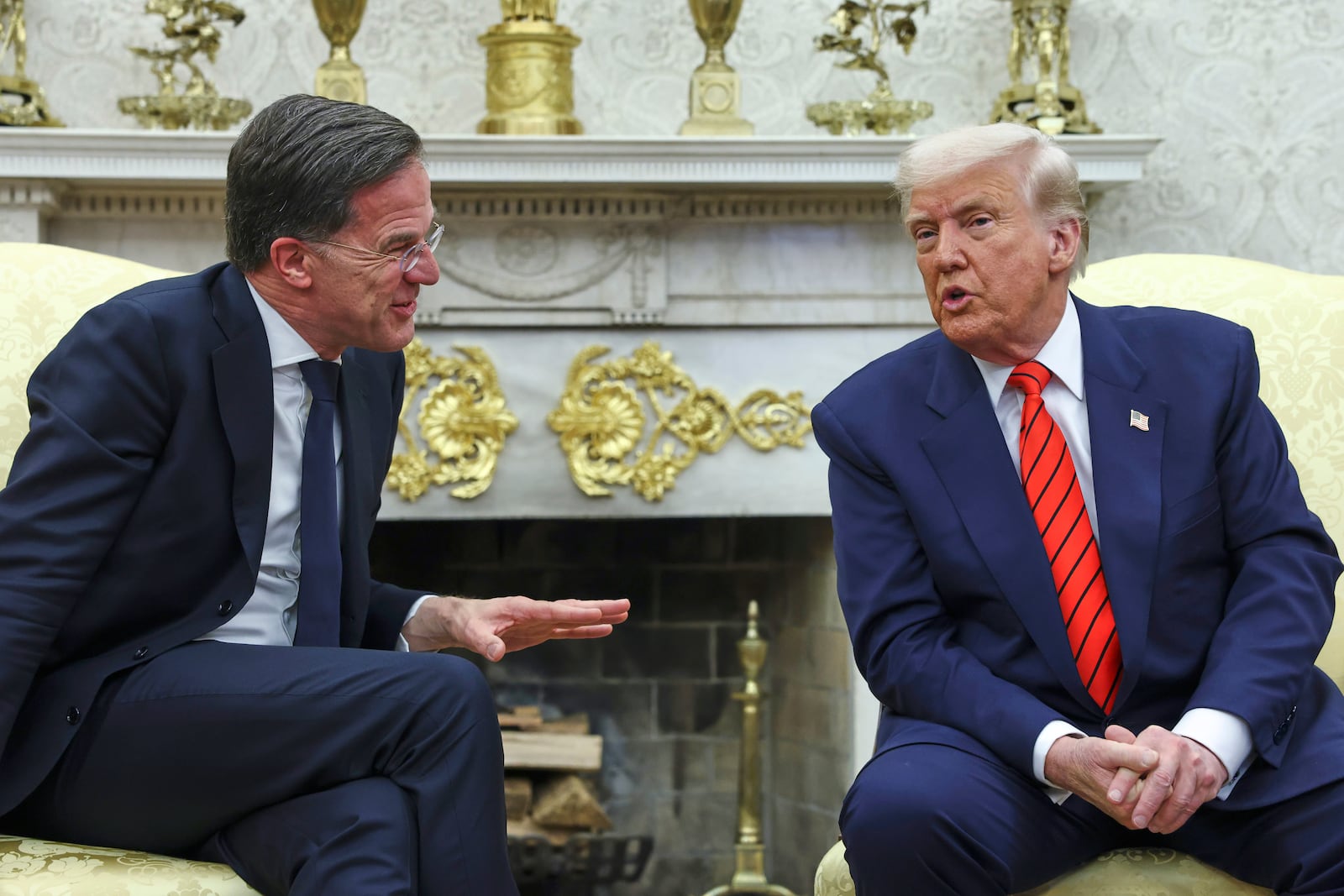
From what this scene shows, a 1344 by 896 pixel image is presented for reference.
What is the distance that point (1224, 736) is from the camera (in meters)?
1.55

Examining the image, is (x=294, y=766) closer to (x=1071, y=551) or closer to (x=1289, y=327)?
(x=1071, y=551)

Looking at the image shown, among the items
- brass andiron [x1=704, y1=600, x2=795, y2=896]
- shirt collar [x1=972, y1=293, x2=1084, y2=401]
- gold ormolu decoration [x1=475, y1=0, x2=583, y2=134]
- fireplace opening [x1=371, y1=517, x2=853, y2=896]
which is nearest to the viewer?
shirt collar [x1=972, y1=293, x2=1084, y2=401]

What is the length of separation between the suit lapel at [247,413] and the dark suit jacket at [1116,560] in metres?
0.64

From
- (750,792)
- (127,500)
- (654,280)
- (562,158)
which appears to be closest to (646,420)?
(654,280)

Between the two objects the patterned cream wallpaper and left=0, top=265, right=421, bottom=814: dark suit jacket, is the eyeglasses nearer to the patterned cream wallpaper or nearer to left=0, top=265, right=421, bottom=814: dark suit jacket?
left=0, top=265, right=421, bottom=814: dark suit jacket

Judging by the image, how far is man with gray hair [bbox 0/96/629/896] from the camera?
4.84 ft

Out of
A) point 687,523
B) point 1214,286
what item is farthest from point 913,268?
point 1214,286

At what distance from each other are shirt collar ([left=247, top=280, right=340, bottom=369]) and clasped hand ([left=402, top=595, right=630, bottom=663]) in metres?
0.33

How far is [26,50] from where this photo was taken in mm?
3016

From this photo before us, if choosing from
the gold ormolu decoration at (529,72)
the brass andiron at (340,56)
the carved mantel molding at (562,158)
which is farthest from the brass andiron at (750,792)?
the brass andiron at (340,56)

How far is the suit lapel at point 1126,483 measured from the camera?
165 centimetres

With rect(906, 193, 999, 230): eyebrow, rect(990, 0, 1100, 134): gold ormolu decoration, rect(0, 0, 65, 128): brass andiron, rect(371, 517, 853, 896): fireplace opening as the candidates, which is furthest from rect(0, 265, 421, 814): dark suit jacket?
rect(990, 0, 1100, 134): gold ormolu decoration

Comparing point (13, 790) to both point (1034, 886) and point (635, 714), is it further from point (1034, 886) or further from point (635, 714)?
point (635, 714)

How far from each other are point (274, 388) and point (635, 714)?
1791 mm
